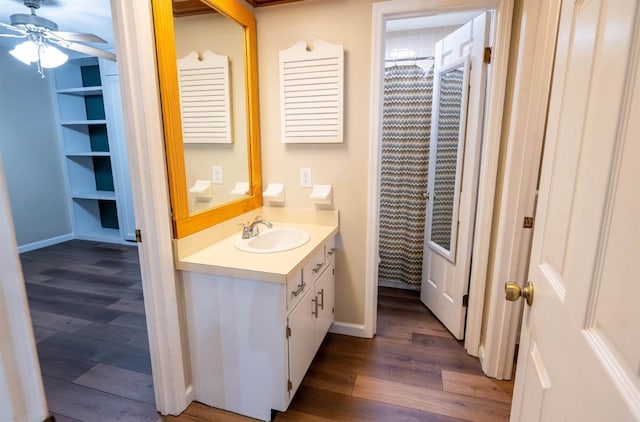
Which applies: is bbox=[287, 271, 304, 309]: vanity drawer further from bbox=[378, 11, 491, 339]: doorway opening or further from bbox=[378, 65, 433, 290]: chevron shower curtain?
→ bbox=[378, 65, 433, 290]: chevron shower curtain

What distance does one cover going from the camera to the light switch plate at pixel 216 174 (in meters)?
1.86

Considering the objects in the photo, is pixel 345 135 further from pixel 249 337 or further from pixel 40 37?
pixel 40 37

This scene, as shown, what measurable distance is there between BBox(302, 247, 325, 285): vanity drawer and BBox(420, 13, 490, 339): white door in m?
0.98

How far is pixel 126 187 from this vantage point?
4145 millimetres

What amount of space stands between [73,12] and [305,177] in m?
2.52

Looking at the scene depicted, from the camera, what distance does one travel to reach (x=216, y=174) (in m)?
1.89

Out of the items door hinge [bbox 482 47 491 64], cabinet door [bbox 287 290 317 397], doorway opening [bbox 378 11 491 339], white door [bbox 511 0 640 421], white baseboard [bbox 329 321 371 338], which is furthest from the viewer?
white baseboard [bbox 329 321 371 338]

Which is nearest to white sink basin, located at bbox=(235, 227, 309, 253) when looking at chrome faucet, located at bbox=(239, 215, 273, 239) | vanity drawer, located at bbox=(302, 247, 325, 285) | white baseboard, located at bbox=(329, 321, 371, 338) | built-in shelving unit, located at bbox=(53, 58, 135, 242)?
chrome faucet, located at bbox=(239, 215, 273, 239)

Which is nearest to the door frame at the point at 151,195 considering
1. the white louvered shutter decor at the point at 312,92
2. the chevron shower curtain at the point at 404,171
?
the white louvered shutter decor at the point at 312,92

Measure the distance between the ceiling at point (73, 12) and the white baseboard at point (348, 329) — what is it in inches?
118

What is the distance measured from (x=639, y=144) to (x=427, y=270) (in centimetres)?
234

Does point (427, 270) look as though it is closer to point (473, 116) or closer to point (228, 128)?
point (473, 116)

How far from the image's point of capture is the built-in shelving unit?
A: 13.4ft

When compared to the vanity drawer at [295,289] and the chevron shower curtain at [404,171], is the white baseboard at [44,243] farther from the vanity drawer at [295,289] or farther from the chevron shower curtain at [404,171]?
the chevron shower curtain at [404,171]
